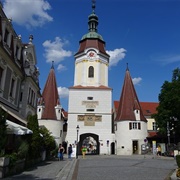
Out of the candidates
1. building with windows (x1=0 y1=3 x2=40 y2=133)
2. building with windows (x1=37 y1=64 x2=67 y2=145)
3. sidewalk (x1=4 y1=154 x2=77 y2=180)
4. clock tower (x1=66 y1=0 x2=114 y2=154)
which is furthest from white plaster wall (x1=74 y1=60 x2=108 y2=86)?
sidewalk (x1=4 y1=154 x2=77 y2=180)

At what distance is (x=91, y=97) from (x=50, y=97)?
8.54 metres

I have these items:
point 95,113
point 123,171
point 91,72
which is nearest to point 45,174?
point 123,171

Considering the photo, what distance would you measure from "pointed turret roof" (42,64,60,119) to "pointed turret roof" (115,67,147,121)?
1275 cm

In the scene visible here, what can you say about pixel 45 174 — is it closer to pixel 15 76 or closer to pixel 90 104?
pixel 15 76

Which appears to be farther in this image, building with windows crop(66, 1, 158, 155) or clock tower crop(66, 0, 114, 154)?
clock tower crop(66, 0, 114, 154)

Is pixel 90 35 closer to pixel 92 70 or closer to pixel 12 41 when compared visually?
pixel 92 70

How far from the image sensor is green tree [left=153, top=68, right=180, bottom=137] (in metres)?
38.7

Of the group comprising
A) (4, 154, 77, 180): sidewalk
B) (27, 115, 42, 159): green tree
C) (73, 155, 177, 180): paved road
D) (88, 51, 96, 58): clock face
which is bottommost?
(4, 154, 77, 180): sidewalk

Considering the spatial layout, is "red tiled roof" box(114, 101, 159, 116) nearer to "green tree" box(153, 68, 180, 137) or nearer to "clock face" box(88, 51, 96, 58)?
"clock face" box(88, 51, 96, 58)

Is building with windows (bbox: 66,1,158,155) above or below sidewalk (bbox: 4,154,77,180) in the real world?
above

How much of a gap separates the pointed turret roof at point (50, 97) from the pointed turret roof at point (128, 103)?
1275 centimetres

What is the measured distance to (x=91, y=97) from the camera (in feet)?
155

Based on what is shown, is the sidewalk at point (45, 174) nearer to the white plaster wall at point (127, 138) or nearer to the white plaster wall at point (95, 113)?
the white plaster wall at point (95, 113)

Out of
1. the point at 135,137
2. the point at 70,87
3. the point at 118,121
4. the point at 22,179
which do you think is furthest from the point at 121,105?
the point at 22,179
